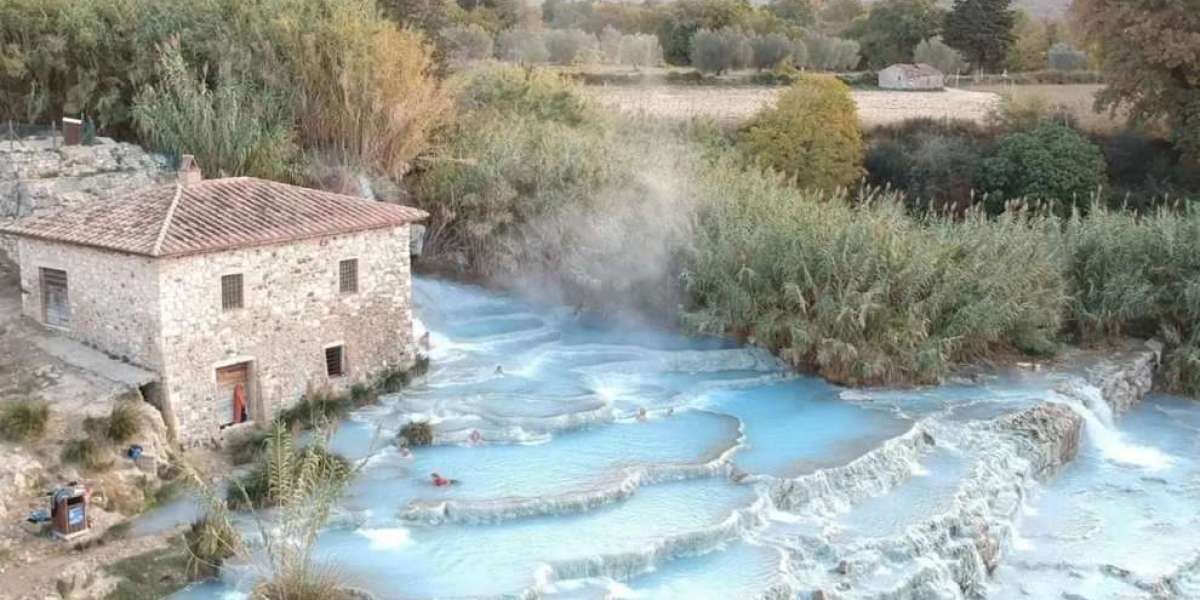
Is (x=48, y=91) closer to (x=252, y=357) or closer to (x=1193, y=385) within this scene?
(x=252, y=357)

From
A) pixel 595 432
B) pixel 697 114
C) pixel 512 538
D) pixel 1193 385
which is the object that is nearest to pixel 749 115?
pixel 697 114

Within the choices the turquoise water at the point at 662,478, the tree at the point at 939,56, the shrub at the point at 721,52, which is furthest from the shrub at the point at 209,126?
the tree at the point at 939,56

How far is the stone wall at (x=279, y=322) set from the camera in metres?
22.6

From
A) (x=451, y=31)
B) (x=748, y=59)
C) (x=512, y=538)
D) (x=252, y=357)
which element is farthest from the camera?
(x=748, y=59)

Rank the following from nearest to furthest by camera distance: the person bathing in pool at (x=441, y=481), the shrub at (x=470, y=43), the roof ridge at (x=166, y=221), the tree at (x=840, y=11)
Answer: the person bathing in pool at (x=441, y=481)
the roof ridge at (x=166, y=221)
the shrub at (x=470, y=43)
the tree at (x=840, y=11)

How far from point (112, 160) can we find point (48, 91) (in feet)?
13.7

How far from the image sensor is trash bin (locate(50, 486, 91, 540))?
742 inches

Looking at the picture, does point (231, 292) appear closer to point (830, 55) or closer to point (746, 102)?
point (746, 102)

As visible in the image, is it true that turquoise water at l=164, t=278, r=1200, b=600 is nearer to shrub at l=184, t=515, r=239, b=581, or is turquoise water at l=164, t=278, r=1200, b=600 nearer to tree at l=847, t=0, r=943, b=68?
shrub at l=184, t=515, r=239, b=581

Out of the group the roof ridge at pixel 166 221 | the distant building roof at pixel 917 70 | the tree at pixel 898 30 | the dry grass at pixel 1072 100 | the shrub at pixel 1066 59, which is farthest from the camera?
the tree at pixel 898 30

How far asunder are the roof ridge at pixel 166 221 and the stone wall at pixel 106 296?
0.31 meters

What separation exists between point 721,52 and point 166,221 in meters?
37.8

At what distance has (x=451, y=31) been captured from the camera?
49500 millimetres

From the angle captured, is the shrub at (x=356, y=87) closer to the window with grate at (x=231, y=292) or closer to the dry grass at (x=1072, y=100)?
the window with grate at (x=231, y=292)
